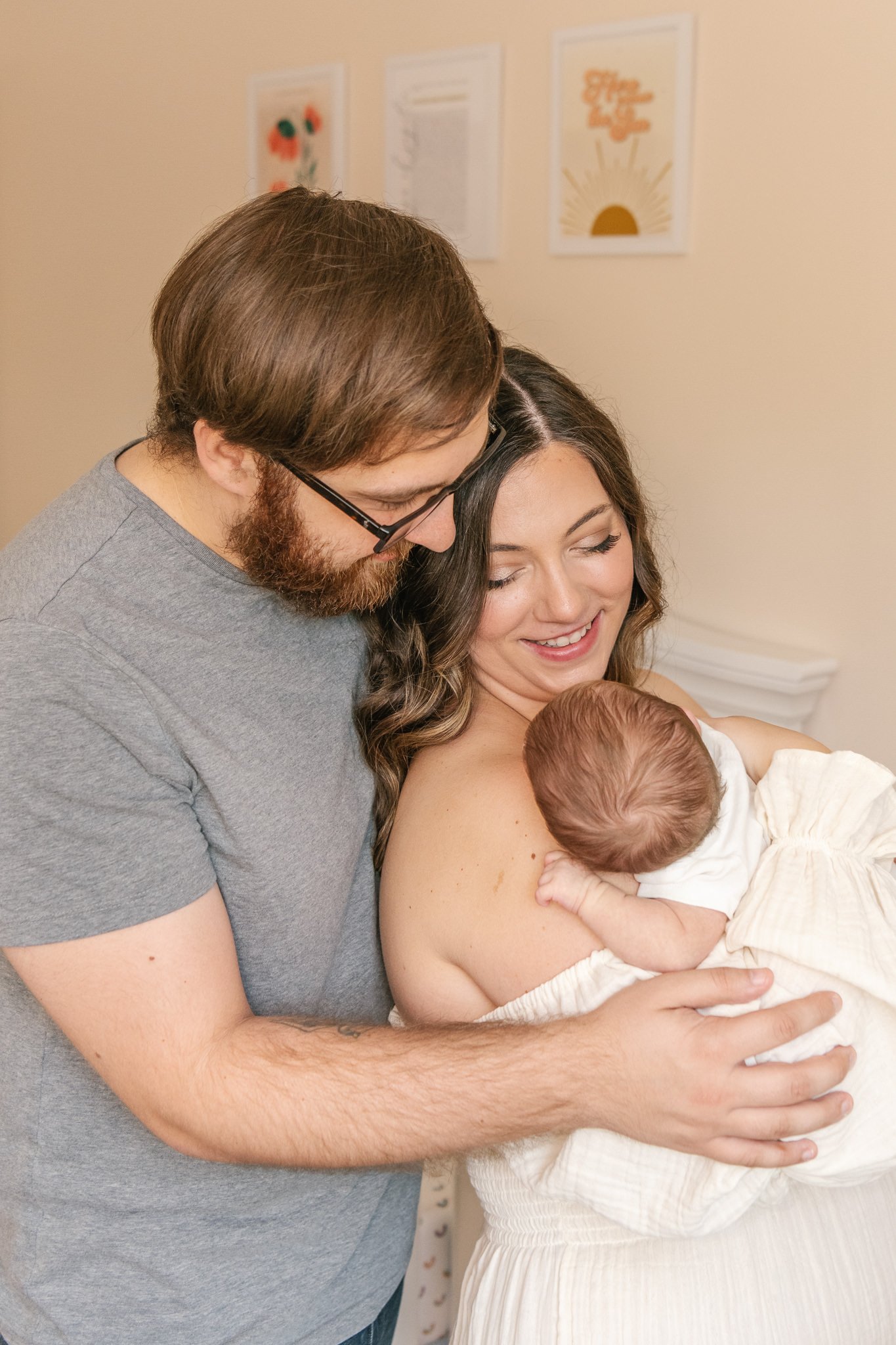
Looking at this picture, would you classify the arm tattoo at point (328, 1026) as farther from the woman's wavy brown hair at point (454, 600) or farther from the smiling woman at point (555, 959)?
the woman's wavy brown hair at point (454, 600)

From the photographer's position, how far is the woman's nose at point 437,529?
1.41 metres

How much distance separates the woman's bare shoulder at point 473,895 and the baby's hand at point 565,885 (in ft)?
0.08

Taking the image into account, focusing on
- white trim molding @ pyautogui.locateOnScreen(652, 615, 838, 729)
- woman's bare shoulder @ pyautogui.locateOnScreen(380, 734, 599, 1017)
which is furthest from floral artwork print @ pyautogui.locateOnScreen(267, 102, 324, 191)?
woman's bare shoulder @ pyautogui.locateOnScreen(380, 734, 599, 1017)

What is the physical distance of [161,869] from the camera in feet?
3.94

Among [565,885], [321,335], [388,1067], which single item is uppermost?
[321,335]

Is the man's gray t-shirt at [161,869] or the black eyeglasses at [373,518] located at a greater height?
the black eyeglasses at [373,518]

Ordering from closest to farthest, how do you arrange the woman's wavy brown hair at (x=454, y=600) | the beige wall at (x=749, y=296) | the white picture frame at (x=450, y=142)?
the woman's wavy brown hair at (x=454, y=600), the beige wall at (x=749, y=296), the white picture frame at (x=450, y=142)

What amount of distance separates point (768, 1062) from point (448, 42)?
258 cm

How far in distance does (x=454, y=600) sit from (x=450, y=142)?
174cm

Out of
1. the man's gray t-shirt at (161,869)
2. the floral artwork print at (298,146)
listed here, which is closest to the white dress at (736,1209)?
the man's gray t-shirt at (161,869)

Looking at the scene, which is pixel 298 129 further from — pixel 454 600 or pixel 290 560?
pixel 290 560

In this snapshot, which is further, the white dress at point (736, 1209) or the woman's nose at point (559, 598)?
the woman's nose at point (559, 598)

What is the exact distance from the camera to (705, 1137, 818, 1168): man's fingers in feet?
4.18

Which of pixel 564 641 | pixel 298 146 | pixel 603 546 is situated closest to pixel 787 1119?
pixel 564 641
